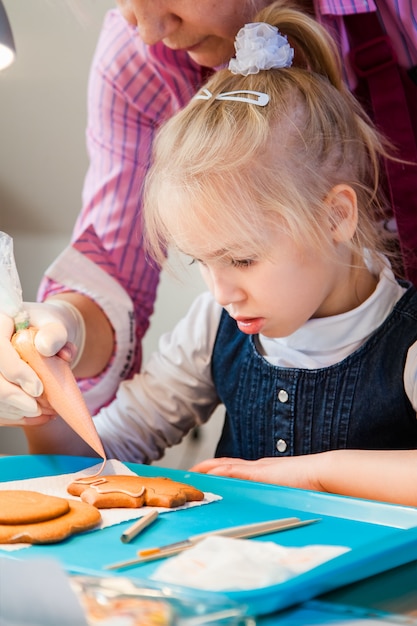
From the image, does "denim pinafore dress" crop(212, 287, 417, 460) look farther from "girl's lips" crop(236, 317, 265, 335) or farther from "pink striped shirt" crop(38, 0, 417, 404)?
"pink striped shirt" crop(38, 0, 417, 404)

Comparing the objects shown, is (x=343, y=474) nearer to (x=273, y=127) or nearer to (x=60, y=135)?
(x=273, y=127)

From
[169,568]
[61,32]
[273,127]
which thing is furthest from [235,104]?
[61,32]

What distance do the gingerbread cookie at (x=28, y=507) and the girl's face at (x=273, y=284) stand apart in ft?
1.13

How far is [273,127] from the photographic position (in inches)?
40.9

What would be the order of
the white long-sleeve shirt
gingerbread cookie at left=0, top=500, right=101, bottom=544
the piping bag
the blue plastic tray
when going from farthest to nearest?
1. the white long-sleeve shirt
2. the piping bag
3. gingerbread cookie at left=0, top=500, right=101, bottom=544
4. the blue plastic tray

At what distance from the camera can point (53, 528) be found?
2.39 feet

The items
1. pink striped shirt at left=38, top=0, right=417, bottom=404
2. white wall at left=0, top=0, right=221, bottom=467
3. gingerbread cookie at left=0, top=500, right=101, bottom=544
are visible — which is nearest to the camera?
gingerbread cookie at left=0, top=500, right=101, bottom=544

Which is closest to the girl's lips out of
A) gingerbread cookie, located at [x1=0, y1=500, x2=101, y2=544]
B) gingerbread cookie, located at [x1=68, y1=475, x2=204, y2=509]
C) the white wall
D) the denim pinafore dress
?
the denim pinafore dress

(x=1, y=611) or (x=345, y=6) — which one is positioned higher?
(x=345, y=6)

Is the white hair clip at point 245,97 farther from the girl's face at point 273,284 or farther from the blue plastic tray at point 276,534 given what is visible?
the blue plastic tray at point 276,534

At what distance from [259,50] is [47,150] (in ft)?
3.80

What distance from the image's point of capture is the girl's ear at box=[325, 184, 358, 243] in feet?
3.53

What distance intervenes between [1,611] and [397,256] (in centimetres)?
81

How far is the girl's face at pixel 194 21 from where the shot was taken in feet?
3.58
